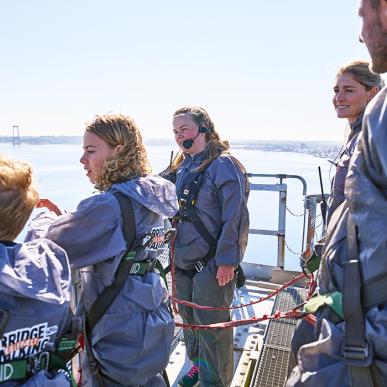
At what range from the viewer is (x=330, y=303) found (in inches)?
43.0

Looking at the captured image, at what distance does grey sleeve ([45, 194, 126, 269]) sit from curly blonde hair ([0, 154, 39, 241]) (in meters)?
0.26

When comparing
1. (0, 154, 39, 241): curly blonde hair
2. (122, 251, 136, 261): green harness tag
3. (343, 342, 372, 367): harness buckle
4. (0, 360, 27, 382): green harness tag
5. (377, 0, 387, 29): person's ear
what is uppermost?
(377, 0, 387, 29): person's ear

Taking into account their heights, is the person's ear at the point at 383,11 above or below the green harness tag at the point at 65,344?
above

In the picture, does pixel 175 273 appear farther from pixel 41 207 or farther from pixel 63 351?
pixel 63 351

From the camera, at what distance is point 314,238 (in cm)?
472

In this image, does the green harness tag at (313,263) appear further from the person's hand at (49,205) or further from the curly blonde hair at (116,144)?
the person's hand at (49,205)

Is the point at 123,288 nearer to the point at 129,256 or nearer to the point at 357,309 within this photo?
the point at 129,256

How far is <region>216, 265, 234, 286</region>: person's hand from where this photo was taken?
2883mm

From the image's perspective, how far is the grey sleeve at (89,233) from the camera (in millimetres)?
1654

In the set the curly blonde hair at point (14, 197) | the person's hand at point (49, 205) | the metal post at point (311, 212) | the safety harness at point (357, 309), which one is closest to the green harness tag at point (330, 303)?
Result: the safety harness at point (357, 309)

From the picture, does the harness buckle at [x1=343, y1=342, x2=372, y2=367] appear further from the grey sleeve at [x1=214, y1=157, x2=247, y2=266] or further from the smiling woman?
the grey sleeve at [x1=214, y1=157, x2=247, y2=266]

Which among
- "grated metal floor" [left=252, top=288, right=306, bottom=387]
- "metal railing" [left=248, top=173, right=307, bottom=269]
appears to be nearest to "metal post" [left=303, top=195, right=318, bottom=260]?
"metal railing" [left=248, top=173, right=307, bottom=269]

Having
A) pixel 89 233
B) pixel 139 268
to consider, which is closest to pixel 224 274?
pixel 139 268

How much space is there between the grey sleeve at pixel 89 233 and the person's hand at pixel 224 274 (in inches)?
51.8
